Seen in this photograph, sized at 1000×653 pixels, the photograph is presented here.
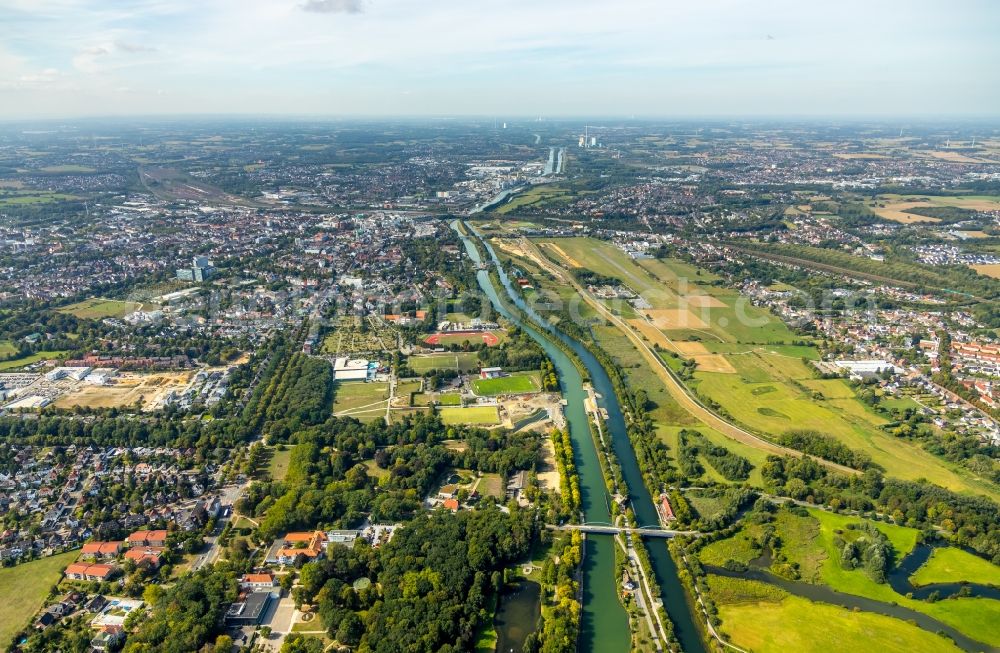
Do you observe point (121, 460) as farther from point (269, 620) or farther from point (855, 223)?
point (855, 223)

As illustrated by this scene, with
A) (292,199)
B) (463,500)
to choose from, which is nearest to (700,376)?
(463,500)

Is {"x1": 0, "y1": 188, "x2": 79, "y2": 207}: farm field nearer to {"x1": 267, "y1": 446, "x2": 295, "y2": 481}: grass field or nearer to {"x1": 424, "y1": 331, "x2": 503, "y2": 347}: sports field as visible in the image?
{"x1": 424, "y1": 331, "x2": 503, "y2": 347}: sports field

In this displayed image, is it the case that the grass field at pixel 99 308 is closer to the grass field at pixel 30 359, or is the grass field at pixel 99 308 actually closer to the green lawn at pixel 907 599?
the grass field at pixel 30 359

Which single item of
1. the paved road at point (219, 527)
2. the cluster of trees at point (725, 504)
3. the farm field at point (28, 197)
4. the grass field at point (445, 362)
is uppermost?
the farm field at point (28, 197)

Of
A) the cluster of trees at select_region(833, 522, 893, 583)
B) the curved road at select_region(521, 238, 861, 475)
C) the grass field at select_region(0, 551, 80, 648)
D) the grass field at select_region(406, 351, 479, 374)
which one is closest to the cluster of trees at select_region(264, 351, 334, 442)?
the grass field at select_region(406, 351, 479, 374)

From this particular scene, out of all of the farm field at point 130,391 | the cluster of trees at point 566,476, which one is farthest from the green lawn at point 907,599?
the farm field at point 130,391

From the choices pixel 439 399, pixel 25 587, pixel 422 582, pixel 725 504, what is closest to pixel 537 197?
pixel 439 399

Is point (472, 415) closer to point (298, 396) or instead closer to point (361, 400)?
point (361, 400)
